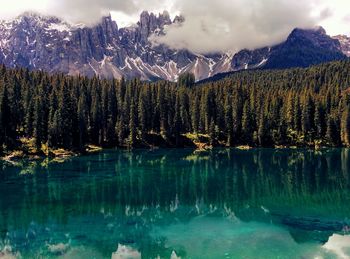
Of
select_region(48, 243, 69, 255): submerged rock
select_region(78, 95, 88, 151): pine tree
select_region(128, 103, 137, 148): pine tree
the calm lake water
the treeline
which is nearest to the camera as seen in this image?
select_region(48, 243, 69, 255): submerged rock

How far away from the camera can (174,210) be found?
61.1 m

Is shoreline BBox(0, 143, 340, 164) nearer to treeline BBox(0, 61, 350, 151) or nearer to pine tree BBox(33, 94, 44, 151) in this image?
treeline BBox(0, 61, 350, 151)

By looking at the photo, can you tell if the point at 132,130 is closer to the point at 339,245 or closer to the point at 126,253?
the point at 126,253

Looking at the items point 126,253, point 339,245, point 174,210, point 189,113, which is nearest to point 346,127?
point 189,113

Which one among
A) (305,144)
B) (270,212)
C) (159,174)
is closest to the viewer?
(270,212)

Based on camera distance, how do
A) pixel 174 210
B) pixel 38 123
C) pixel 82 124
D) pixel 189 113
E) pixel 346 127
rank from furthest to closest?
pixel 189 113, pixel 346 127, pixel 82 124, pixel 38 123, pixel 174 210

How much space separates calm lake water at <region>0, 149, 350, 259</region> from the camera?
144ft

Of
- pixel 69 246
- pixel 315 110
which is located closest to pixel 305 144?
pixel 315 110

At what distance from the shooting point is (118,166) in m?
108

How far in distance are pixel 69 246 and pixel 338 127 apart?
14240 centimetres

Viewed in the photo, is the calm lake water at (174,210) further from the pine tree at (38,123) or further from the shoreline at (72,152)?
the pine tree at (38,123)

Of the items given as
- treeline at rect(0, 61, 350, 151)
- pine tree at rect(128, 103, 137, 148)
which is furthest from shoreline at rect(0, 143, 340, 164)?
treeline at rect(0, 61, 350, 151)

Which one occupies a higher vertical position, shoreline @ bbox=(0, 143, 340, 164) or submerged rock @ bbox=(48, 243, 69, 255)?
shoreline @ bbox=(0, 143, 340, 164)

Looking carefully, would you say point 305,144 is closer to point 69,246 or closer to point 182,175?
point 182,175
